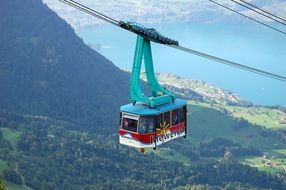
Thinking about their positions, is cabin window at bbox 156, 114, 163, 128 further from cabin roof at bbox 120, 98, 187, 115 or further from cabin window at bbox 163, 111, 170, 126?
cabin window at bbox 163, 111, 170, 126

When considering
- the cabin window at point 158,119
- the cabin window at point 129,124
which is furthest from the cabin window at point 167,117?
the cabin window at point 129,124

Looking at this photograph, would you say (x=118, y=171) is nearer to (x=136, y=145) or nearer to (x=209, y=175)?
(x=209, y=175)

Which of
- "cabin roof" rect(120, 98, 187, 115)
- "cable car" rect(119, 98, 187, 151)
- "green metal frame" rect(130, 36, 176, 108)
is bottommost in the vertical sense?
"cable car" rect(119, 98, 187, 151)

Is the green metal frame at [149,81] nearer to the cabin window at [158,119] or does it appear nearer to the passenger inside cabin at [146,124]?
the cabin window at [158,119]

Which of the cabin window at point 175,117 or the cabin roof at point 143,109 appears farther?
the cabin window at point 175,117

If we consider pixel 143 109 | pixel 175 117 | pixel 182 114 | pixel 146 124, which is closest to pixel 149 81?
pixel 143 109

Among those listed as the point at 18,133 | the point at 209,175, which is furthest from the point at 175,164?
the point at 18,133

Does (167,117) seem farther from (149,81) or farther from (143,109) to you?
(149,81)

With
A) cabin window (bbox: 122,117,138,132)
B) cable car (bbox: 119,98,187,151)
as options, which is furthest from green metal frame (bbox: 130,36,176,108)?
cabin window (bbox: 122,117,138,132)
